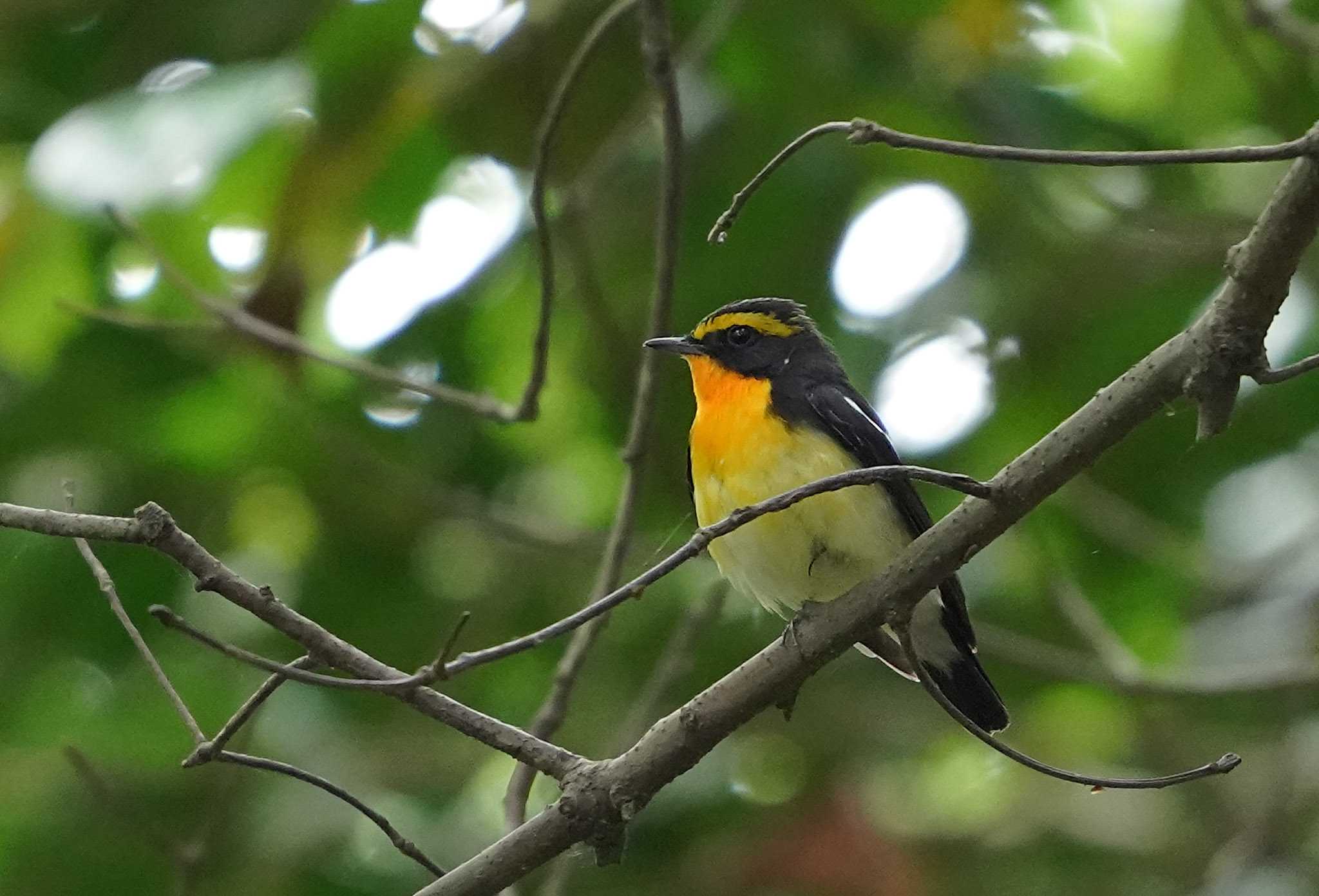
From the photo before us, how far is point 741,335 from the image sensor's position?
4.68 metres

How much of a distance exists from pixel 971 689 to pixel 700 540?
2176 mm

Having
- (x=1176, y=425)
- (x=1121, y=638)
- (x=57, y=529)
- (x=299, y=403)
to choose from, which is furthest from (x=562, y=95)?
(x=1121, y=638)

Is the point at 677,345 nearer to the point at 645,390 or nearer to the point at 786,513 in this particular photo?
the point at 645,390

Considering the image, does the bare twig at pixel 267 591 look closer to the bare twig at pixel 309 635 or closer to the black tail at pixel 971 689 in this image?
the bare twig at pixel 309 635

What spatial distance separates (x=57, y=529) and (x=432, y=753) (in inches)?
147

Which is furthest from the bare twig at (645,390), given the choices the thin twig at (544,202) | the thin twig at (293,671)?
the thin twig at (293,671)

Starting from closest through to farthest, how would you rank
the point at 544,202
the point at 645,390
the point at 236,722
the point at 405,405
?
the point at 236,722 < the point at 544,202 < the point at 645,390 < the point at 405,405

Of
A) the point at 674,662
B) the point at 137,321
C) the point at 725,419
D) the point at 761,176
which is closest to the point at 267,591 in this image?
the point at 761,176

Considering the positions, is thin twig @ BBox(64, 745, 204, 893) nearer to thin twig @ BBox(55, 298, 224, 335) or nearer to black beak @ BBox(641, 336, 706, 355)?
thin twig @ BBox(55, 298, 224, 335)

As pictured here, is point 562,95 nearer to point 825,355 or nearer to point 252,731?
point 825,355

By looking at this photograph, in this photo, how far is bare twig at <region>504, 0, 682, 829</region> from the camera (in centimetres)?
379

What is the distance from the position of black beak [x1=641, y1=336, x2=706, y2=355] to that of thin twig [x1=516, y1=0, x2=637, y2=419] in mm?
274

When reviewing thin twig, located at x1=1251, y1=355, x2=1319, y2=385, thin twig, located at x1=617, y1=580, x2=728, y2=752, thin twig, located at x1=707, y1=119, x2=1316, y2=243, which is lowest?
thin twig, located at x1=1251, y1=355, x2=1319, y2=385

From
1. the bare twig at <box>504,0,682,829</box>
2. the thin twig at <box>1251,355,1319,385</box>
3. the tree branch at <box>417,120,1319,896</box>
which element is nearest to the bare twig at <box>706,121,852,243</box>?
the tree branch at <box>417,120,1319,896</box>
